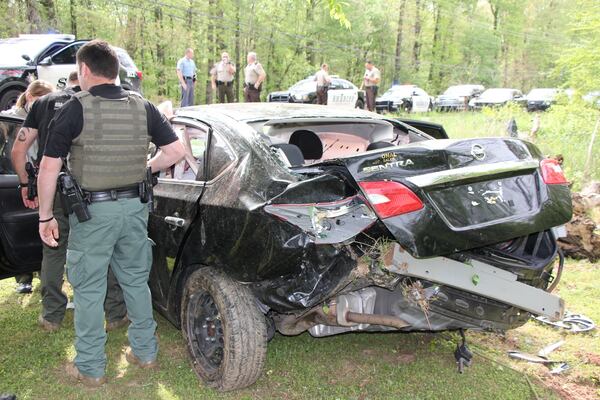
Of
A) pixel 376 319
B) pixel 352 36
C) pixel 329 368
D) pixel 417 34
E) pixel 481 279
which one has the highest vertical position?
pixel 417 34

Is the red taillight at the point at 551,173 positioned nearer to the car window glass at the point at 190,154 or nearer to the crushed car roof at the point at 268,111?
the crushed car roof at the point at 268,111

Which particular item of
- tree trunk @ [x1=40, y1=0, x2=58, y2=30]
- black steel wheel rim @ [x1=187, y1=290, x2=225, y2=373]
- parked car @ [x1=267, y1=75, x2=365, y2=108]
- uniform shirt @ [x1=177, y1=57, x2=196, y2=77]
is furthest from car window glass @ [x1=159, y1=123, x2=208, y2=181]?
tree trunk @ [x1=40, y1=0, x2=58, y2=30]

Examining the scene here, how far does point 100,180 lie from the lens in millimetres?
3002

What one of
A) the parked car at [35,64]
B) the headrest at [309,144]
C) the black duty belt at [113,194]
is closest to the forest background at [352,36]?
the parked car at [35,64]

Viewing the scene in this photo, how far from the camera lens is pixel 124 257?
128 inches

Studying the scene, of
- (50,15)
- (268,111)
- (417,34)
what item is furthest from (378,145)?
(417,34)

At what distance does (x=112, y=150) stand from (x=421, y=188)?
1.73 m

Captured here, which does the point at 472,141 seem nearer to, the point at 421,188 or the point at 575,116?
the point at 421,188

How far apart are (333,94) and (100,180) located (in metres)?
15.5

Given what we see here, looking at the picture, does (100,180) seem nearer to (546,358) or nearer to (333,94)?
(546,358)

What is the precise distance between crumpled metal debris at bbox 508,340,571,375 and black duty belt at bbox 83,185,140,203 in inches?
108

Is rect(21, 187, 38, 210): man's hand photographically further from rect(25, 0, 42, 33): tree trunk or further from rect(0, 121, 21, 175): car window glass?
rect(25, 0, 42, 33): tree trunk

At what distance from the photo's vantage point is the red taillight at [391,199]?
2469 mm

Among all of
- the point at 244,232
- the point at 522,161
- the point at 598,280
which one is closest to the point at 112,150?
the point at 244,232
